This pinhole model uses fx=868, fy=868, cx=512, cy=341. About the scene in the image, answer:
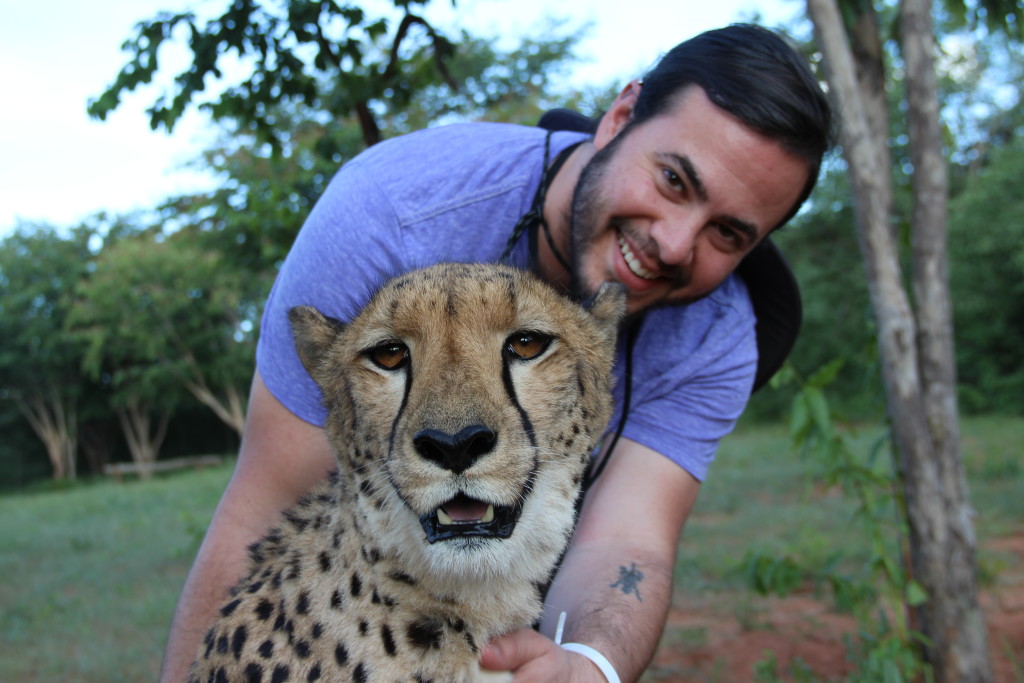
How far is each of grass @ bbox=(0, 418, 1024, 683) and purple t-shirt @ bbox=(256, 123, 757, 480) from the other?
60.0 inches

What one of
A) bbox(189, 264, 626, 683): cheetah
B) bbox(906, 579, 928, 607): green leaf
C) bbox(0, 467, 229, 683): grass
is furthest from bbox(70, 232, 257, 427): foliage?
bbox(189, 264, 626, 683): cheetah

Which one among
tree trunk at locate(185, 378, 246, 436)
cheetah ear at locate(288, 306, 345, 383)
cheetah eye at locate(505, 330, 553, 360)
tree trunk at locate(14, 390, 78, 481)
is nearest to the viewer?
cheetah eye at locate(505, 330, 553, 360)

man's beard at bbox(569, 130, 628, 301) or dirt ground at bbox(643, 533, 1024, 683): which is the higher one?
man's beard at bbox(569, 130, 628, 301)

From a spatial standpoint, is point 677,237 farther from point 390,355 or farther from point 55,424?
point 55,424

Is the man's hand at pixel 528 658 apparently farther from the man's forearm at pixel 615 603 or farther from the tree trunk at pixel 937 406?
the tree trunk at pixel 937 406

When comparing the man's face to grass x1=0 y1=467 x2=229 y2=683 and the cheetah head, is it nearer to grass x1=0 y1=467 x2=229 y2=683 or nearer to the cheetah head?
the cheetah head

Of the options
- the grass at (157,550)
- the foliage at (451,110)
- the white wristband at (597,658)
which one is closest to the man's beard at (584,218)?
the white wristband at (597,658)

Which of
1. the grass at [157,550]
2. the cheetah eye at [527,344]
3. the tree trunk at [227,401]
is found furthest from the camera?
the tree trunk at [227,401]

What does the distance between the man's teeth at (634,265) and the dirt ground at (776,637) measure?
2.34m

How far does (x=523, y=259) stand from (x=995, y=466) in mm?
7588

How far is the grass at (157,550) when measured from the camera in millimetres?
4320

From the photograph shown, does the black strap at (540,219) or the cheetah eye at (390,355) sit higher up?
the black strap at (540,219)

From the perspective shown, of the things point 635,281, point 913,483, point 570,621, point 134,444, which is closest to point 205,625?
point 570,621

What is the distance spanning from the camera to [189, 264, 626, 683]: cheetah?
3.84ft
